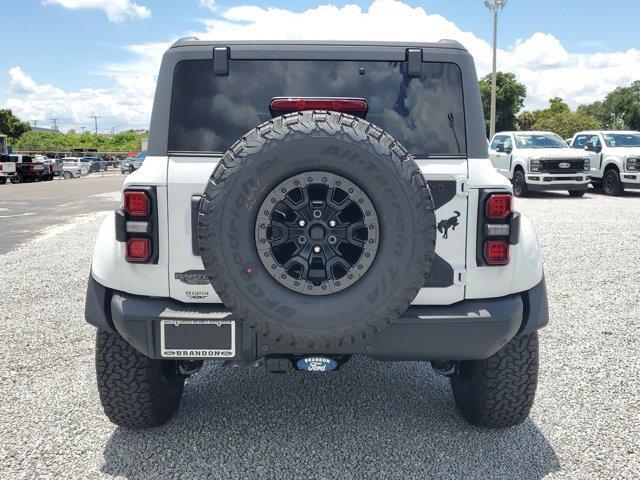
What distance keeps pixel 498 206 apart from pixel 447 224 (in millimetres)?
243

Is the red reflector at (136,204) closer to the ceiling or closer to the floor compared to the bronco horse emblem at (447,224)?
closer to the ceiling

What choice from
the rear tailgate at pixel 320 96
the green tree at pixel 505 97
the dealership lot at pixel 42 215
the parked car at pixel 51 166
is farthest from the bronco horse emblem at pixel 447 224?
the green tree at pixel 505 97

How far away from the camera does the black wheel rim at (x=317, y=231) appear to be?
247 cm

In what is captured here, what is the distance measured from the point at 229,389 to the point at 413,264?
186 centimetres

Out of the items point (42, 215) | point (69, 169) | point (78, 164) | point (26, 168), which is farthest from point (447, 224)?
point (78, 164)

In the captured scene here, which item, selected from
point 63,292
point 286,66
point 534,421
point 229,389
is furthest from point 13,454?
point 63,292

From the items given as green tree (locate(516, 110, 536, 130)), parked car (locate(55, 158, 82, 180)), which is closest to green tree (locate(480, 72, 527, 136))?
green tree (locate(516, 110, 536, 130))

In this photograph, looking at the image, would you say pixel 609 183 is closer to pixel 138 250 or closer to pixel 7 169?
pixel 138 250

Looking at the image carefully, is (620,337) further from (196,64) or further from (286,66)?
(196,64)

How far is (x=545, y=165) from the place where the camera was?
16.8 meters

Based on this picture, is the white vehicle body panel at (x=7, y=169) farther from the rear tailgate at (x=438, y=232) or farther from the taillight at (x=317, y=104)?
the taillight at (x=317, y=104)

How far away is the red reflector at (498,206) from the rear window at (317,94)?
31cm

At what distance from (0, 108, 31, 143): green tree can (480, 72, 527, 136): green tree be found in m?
66.8

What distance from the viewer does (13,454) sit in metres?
2.99
